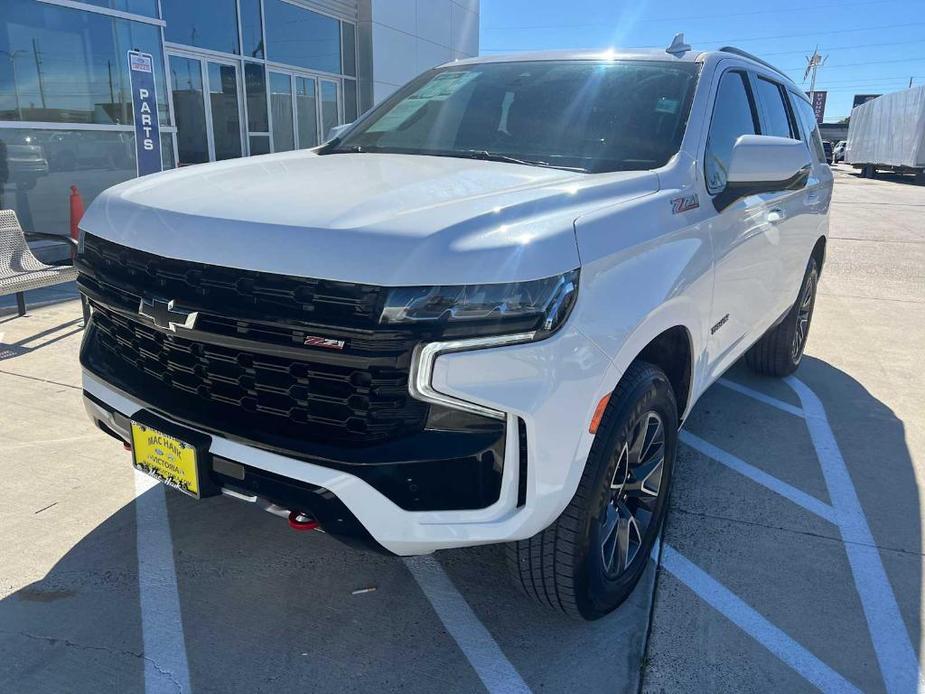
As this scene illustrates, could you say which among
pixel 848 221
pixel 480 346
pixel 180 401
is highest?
pixel 480 346

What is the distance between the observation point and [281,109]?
13922 mm

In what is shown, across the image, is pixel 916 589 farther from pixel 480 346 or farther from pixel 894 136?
pixel 894 136

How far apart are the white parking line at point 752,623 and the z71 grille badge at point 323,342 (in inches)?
67.7

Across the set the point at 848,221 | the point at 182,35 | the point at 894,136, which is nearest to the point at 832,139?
the point at 894,136

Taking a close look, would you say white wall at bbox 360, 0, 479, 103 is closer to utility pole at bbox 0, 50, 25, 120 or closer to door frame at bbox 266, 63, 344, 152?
door frame at bbox 266, 63, 344, 152

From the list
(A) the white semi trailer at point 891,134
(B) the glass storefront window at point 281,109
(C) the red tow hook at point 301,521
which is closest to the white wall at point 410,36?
(B) the glass storefront window at point 281,109

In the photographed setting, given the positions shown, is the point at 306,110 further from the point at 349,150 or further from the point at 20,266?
the point at 349,150

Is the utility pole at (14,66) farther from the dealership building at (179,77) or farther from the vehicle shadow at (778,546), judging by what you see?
the vehicle shadow at (778,546)

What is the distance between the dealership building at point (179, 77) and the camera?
8531mm

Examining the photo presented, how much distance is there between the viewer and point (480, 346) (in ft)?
6.17

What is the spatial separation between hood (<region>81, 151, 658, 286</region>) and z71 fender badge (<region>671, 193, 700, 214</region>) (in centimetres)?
10

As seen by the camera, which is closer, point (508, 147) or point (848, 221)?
point (508, 147)

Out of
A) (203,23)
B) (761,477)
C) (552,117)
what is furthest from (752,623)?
A: (203,23)

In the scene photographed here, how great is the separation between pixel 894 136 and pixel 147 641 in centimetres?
3527
